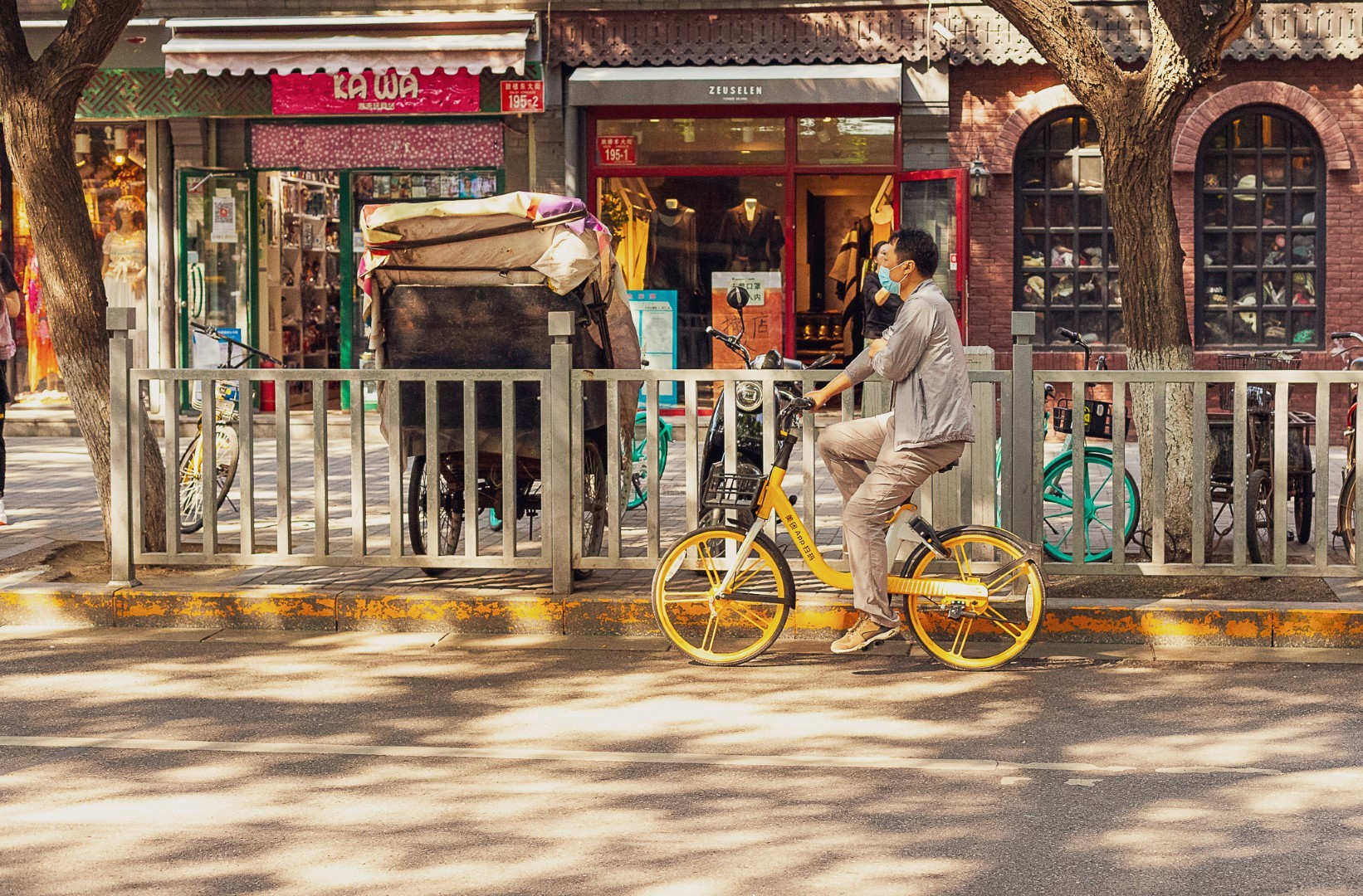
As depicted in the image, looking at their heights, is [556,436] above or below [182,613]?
above

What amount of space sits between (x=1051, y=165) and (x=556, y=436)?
33.3 feet

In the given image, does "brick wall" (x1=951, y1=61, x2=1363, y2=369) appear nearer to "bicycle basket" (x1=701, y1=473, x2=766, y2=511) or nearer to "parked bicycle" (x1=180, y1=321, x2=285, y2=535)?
"parked bicycle" (x1=180, y1=321, x2=285, y2=535)

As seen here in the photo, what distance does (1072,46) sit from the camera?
9.15 meters

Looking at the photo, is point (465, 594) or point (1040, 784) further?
point (465, 594)

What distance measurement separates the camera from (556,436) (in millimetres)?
8430

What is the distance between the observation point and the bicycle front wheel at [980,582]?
752 centimetres

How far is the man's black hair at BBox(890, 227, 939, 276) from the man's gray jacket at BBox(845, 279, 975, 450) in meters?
0.10

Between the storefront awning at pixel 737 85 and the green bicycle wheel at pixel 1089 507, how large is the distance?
7.83 metres

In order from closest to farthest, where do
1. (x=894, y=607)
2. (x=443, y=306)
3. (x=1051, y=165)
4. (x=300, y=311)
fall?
(x=894, y=607) < (x=443, y=306) < (x=1051, y=165) < (x=300, y=311)

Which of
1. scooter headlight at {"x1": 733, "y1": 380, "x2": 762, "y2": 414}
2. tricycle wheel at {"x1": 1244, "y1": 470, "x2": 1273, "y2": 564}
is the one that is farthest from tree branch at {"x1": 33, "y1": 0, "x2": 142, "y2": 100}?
tricycle wheel at {"x1": 1244, "y1": 470, "x2": 1273, "y2": 564}

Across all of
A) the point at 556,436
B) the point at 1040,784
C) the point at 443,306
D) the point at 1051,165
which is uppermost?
the point at 1051,165

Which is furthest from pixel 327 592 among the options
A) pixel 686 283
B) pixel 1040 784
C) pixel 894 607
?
pixel 686 283

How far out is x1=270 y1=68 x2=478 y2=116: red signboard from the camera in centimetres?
1731

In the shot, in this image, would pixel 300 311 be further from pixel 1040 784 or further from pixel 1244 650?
pixel 1040 784
